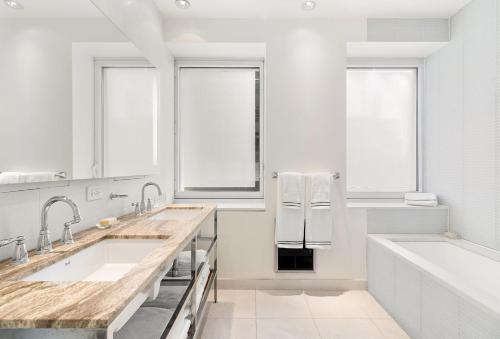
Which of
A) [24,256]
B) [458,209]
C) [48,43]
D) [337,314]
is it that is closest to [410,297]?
[337,314]

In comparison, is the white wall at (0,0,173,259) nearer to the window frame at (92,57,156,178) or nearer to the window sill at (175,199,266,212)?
the window frame at (92,57,156,178)

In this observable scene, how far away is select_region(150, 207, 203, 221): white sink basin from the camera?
207 centimetres

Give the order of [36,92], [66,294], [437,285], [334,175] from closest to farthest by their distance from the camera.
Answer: [66,294] < [36,92] < [437,285] < [334,175]

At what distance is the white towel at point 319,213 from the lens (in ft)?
8.00

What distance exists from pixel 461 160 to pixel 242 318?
7.07 feet

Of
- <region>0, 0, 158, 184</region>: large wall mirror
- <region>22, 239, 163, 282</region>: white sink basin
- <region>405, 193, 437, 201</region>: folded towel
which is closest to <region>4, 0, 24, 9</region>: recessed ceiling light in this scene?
<region>0, 0, 158, 184</region>: large wall mirror

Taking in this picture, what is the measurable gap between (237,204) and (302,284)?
36.5 inches

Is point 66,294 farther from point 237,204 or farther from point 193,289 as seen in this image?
point 237,204

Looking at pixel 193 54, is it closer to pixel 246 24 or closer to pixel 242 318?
pixel 246 24

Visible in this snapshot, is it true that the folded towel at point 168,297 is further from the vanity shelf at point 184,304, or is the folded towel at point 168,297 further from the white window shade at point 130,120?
the white window shade at point 130,120

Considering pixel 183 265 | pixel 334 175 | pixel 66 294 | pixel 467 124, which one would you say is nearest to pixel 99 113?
pixel 183 265

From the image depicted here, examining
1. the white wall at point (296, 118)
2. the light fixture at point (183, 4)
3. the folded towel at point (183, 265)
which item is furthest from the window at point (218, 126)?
the folded towel at point (183, 265)

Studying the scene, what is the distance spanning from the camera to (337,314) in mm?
→ 2172

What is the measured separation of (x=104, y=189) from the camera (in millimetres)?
1677
